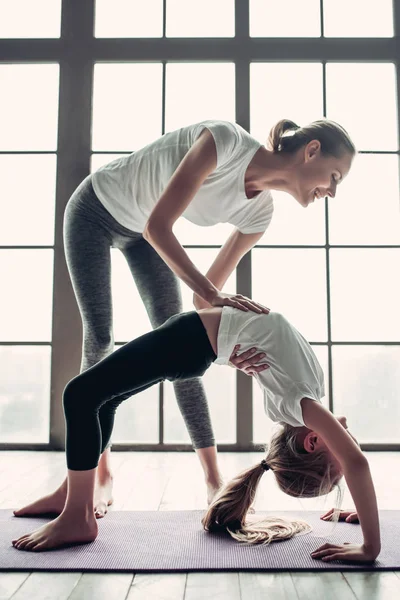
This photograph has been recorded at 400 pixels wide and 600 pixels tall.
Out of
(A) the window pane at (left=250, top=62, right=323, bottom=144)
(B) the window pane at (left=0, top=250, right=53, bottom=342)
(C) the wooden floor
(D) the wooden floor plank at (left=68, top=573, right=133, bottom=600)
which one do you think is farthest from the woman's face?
(B) the window pane at (left=0, top=250, right=53, bottom=342)

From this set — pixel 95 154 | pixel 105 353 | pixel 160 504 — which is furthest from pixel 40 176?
pixel 160 504

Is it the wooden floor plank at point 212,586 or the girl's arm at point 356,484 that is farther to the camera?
the girl's arm at point 356,484

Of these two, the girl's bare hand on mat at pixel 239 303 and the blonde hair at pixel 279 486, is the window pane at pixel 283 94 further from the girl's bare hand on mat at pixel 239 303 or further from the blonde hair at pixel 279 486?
the blonde hair at pixel 279 486

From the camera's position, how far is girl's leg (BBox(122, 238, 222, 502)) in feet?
Answer: 5.63

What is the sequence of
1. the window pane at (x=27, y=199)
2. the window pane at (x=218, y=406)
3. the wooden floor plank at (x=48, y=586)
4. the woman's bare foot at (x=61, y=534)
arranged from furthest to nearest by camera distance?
the window pane at (x=27, y=199) → the window pane at (x=218, y=406) → the woman's bare foot at (x=61, y=534) → the wooden floor plank at (x=48, y=586)

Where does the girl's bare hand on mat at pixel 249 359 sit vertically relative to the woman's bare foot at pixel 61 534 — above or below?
above

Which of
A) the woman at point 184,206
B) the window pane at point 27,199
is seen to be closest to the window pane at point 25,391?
the window pane at point 27,199

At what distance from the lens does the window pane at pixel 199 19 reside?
2963 mm

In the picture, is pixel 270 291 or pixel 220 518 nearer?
pixel 220 518

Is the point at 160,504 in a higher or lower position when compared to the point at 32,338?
lower

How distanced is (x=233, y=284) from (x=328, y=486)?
5.11 feet

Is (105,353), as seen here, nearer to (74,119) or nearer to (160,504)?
(160,504)

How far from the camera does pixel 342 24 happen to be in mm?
2965

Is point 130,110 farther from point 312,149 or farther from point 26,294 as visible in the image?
point 312,149
